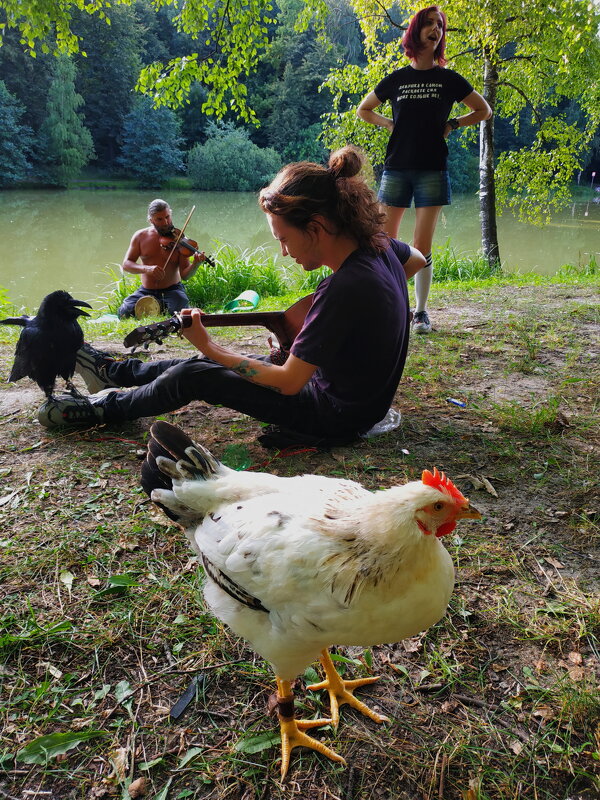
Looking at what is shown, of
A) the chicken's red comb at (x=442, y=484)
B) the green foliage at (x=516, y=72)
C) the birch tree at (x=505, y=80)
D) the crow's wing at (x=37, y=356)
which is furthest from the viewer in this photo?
the birch tree at (x=505, y=80)

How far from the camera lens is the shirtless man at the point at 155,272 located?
6.08 metres

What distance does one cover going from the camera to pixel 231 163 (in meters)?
26.6

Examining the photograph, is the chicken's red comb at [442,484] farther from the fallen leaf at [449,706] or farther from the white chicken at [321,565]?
the fallen leaf at [449,706]

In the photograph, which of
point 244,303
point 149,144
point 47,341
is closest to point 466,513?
point 47,341

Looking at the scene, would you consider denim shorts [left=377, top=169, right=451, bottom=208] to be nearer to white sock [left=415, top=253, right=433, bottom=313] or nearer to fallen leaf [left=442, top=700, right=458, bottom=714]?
white sock [left=415, top=253, right=433, bottom=313]

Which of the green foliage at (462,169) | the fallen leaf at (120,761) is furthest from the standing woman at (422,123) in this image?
the green foliage at (462,169)

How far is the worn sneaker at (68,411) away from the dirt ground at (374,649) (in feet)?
0.32

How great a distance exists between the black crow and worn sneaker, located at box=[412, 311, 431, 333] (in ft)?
9.58

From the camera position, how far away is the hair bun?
2186 millimetres

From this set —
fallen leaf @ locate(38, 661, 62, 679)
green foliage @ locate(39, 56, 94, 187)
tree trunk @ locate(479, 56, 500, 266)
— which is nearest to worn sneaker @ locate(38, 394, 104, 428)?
fallen leaf @ locate(38, 661, 62, 679)

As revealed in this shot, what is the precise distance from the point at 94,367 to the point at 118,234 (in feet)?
44.7

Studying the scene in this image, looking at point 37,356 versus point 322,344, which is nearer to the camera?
point 322,344

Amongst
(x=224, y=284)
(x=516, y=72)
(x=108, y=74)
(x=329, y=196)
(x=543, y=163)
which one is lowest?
(x=224, y=284)

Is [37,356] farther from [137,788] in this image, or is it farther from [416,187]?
[416,187]
